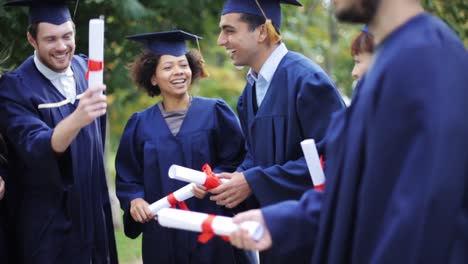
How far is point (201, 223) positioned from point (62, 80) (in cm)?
217

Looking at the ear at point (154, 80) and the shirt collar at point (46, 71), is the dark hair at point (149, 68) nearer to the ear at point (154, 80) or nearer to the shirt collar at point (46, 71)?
the ear at point (154, 80)

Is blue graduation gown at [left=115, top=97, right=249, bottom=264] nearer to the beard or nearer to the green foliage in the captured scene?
the beard

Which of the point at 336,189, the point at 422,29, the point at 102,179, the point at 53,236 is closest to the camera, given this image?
the point at 422,29

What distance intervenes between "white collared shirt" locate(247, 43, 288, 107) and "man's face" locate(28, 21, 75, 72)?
4.14ft

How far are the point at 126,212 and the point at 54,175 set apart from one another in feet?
2.19

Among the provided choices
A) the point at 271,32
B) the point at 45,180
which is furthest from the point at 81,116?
the point at 271,32

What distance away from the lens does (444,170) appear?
1916 millimetres

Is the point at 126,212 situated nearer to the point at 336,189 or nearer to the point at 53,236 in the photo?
the point at 53,236

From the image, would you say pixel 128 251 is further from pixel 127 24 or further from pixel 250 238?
pixel 250 238

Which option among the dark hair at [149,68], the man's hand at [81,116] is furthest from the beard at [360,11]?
the dark hair at [149,68]

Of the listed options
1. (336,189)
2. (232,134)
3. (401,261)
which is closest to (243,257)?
(232,134)

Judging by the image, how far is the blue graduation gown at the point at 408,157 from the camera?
6.33 feet

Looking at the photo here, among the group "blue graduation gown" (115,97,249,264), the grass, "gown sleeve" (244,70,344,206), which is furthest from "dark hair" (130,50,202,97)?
the grass

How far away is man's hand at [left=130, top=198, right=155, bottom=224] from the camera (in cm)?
428
